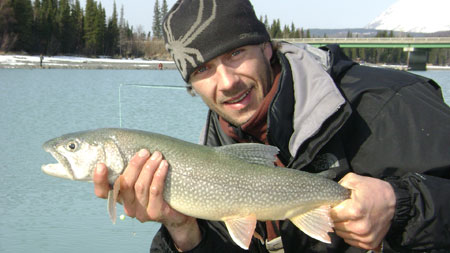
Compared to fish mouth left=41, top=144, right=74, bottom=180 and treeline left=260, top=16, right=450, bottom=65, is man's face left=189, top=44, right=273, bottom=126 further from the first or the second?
treeline left=260, top=16, right=450, bottom=65

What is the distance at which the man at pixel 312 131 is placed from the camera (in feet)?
9.19

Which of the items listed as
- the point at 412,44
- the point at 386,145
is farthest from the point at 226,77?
the point at 412,44

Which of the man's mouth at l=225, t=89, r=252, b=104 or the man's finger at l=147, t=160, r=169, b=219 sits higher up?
the man's mouth at l=225, t=89, r=252, b=104

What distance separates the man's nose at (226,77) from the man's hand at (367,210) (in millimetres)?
1056

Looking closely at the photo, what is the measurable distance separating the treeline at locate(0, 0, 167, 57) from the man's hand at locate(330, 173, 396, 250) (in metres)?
78.4

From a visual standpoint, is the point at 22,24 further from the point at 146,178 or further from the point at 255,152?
the point at 255,152

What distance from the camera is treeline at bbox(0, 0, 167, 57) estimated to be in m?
76.6

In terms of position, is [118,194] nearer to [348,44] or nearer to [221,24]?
[221,24]

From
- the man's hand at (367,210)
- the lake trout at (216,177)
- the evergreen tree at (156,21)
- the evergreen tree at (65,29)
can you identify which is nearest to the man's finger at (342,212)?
the man's hand at (367,210)

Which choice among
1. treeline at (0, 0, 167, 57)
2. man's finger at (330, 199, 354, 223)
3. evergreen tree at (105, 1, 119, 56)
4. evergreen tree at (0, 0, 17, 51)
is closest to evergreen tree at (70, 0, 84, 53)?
treeline at (0, 0, 167, 57)

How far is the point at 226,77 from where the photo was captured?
3480mm

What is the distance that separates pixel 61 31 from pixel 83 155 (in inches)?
3412

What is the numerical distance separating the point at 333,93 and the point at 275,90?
51cm

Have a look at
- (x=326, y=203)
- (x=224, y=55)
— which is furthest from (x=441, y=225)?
(x=224, y=55)
